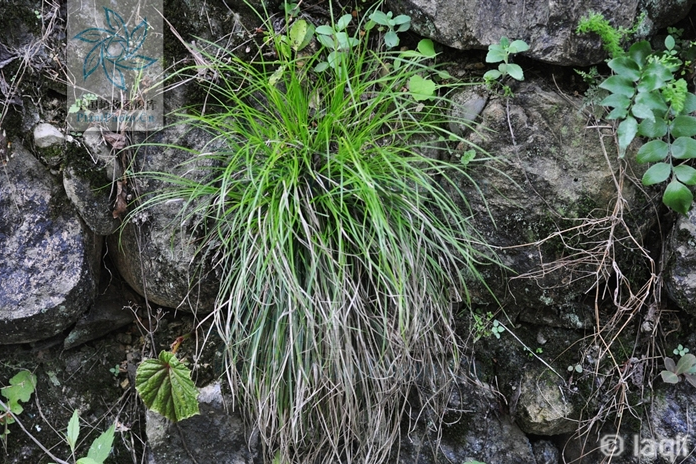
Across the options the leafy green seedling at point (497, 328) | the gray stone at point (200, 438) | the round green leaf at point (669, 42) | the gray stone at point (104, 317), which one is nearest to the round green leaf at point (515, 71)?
the round green leaf at point (669, 42)

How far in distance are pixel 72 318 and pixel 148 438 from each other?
1.56 feet

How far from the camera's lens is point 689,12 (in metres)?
1.98

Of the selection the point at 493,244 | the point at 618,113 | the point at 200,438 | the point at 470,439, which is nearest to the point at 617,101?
the point at 618,113

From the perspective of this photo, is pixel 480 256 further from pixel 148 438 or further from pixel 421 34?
pixel 148 438

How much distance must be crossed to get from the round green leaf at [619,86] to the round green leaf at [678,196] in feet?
0.95

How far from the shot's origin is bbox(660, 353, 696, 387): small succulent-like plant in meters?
1.93

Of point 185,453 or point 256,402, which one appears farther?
A: point 185,453

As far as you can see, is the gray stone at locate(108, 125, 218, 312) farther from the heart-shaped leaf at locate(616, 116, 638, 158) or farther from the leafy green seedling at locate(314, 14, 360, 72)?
the heart-shaped leaf at locate(616, 116, 638, 158)

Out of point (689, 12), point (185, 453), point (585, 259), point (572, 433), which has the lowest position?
point (572, 433)

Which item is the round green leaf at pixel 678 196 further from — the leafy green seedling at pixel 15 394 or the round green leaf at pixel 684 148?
the leafy green seedling at pixel 15 394

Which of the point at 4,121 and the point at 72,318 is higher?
the point at 4,121

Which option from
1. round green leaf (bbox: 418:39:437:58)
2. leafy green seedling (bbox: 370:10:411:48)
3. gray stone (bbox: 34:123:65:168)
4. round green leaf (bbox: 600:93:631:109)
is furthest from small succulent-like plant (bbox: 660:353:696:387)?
gray stone (bbox: 34:123:65:168)

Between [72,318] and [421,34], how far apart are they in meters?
1.49

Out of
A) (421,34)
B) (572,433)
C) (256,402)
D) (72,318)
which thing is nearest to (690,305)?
(572,433)
